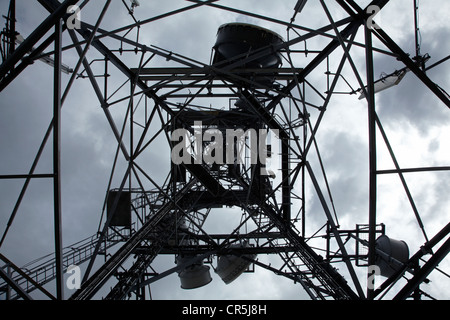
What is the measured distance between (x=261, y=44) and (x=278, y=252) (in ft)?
29.6

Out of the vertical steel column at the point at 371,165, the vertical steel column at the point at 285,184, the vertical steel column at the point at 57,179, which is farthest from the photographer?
the vertical steel column at the point at 285,184

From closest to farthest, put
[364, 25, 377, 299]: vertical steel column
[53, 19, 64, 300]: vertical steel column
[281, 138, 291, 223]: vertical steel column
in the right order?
[53, 19, 64, 300]: vertical steel column < [364, 25, 377, 299]: vertical steel column < [281, 138, 291, 223]: vertical steel column

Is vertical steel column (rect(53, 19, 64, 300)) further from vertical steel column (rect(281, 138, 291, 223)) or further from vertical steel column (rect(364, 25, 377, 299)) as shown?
vertical steel column (rect(281, 138, 291, 223))

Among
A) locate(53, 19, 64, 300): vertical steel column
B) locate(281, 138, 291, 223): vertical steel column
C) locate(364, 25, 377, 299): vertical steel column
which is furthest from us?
locate(281, 138, 291, 223): vertical steel column

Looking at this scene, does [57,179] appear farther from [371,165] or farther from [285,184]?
[285,184]

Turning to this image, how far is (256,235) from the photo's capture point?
1616cm

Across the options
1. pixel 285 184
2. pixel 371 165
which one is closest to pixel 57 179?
pixel 371 165

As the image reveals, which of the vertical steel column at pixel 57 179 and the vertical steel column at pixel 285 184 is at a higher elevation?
the vertical steel column at pixel 285 184

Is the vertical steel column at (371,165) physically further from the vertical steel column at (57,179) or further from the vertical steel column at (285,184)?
the vertical steel column at (285,184)

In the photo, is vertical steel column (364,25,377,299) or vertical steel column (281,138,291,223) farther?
vertical steel column (281,138,291,223)

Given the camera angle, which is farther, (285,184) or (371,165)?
(285,184)

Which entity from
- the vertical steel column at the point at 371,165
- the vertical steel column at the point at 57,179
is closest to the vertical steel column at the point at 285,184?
the vertical steel column at the point at 371,165

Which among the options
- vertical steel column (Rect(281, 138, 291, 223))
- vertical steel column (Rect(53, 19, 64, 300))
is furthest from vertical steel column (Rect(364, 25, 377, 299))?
vertical steel column (Rect(281, 138, 291, 223))

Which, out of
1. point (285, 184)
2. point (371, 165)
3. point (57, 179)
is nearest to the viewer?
point (57, 179)
